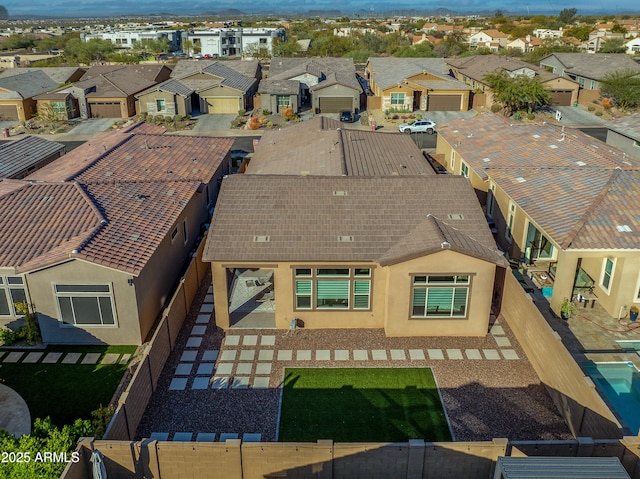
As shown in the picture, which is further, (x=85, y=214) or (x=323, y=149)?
(x=323, y=149)

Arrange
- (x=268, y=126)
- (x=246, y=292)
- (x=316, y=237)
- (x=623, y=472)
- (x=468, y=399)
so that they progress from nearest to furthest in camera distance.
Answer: (x=623, y=472) < (x=468, y=399) < (x=316, y=237) < (x=246, y=292) < (x=268, y=126)

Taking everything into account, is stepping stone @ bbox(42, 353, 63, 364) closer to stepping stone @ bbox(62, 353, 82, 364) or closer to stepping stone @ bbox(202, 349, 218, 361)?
stepping stone @ bbox(62, 353, 82, 364)

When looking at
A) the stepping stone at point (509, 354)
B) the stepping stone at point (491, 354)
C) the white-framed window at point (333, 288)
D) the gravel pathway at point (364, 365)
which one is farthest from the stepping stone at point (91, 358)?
the stepping stone at point (509, 354)

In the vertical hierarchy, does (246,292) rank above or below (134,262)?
below

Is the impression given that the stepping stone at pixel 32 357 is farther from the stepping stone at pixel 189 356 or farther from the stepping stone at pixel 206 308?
the stepping stone at pixel 206 308

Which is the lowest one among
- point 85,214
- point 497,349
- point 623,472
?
point 497,349

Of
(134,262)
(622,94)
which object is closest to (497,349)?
(134,262)

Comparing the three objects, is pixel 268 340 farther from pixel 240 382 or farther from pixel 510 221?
pixel 510 221

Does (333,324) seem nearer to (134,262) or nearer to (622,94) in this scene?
(134,262)
